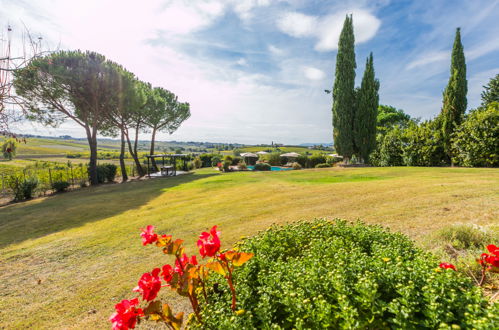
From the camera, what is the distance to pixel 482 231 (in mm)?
3201

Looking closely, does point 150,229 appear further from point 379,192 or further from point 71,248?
point 379,192

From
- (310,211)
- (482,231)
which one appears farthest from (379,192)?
(482,231)

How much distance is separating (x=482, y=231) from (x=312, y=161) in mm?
25512

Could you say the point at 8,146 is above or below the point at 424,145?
below

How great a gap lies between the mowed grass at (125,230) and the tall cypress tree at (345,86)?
43.2ft

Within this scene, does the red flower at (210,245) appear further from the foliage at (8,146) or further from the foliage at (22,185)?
the foliage at (22,185)

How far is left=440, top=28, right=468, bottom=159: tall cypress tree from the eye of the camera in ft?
47.3

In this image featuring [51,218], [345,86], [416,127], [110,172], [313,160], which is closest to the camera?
[51,218]

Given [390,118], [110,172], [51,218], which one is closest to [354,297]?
[51,218]

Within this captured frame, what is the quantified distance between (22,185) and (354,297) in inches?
704

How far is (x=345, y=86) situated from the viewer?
19516mm

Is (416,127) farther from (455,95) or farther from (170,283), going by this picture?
(170,283)

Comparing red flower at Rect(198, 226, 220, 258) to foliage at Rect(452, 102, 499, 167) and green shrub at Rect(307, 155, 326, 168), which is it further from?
green shrub at Rect(307, 155, 326, 168)

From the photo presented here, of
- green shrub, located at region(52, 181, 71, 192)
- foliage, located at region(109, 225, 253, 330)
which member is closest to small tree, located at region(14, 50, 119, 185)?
green shrub, located at region(52, 181, 71, 192)
